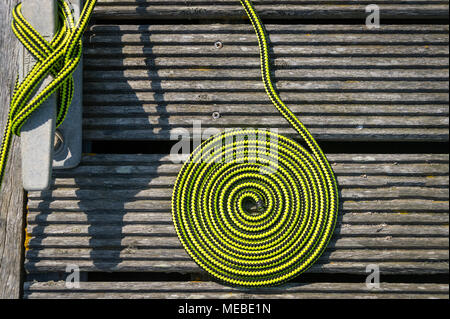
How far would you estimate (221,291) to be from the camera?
59.2 inches

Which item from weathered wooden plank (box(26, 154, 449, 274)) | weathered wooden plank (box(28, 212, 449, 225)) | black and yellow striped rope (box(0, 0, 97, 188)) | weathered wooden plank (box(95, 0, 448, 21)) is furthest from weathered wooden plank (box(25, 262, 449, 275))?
weathered wooden plank (box(95, 0, 448, 21))

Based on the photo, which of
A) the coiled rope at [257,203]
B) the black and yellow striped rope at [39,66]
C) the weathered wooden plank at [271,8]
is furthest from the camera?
the weathered wooden plank at [271,8]

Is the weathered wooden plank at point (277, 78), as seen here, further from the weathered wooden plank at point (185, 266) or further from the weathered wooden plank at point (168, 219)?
the weathered wooden plank at point (185, 266)

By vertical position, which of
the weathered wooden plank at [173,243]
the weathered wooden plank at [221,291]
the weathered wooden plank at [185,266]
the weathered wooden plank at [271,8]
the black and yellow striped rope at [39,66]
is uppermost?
the weathered wooden plank at [271,8]

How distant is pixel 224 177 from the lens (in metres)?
1.51

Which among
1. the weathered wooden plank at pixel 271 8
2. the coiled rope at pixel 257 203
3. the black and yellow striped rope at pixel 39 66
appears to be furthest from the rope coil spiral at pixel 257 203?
the black and yellow striped rope at pixel 39 66

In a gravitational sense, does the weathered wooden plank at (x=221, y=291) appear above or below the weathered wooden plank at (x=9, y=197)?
below

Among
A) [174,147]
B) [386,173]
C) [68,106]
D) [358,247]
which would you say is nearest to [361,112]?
[386,173]

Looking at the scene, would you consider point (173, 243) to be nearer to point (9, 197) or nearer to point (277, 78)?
point (9, 197)

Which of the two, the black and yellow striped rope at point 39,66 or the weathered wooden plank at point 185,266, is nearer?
the black and yellow striped rope at point 39,66

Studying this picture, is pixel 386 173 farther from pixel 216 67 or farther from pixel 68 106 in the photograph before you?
pixel 68 106

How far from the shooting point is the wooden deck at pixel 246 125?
4.95ft

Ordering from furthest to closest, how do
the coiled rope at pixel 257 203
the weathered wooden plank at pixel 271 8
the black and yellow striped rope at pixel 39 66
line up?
the weathered wooden plank at pixel 271 8 → the coiled rope at pixel 257 203 → the black and yellow striped rope at pixel 39 66

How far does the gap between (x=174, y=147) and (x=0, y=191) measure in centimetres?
75
